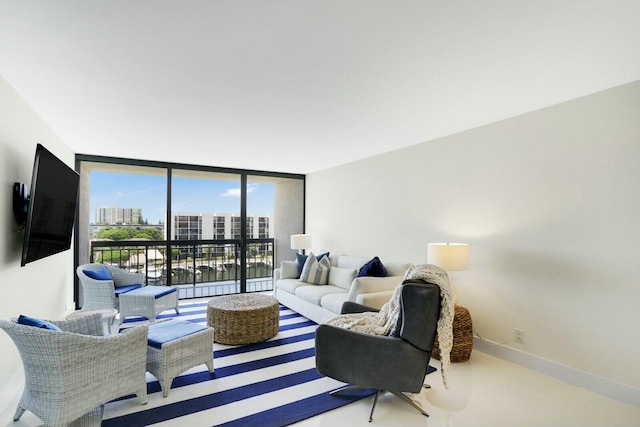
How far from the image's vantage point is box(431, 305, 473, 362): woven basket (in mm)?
3014

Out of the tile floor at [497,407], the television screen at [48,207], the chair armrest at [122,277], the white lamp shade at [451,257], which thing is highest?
the television screen at [48,207]

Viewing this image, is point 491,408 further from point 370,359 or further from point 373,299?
point 373,299

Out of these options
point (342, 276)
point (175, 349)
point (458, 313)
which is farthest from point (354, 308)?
point (175, 349)

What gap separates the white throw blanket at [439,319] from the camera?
209 centimetres

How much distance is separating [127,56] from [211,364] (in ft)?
8.10

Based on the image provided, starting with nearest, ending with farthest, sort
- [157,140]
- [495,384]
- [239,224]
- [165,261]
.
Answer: [495,384] → [157,140] → [165,261] → [239,224]

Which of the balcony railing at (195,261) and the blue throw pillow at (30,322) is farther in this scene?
the balcony railing at (195,261)

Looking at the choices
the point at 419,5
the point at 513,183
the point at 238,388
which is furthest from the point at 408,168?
the point at 238,388

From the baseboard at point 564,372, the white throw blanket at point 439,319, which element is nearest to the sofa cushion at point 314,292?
the white throw blanket at point 439,319

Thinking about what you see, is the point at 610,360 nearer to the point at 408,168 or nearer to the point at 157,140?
the point at 408,168

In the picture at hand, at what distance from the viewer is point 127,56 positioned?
1992 millimetres

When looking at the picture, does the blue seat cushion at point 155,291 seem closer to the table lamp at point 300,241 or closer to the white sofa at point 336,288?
the white sofa at point 336,288

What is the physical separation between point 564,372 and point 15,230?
15.5 ft

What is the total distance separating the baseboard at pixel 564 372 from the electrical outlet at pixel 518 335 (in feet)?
0.33
